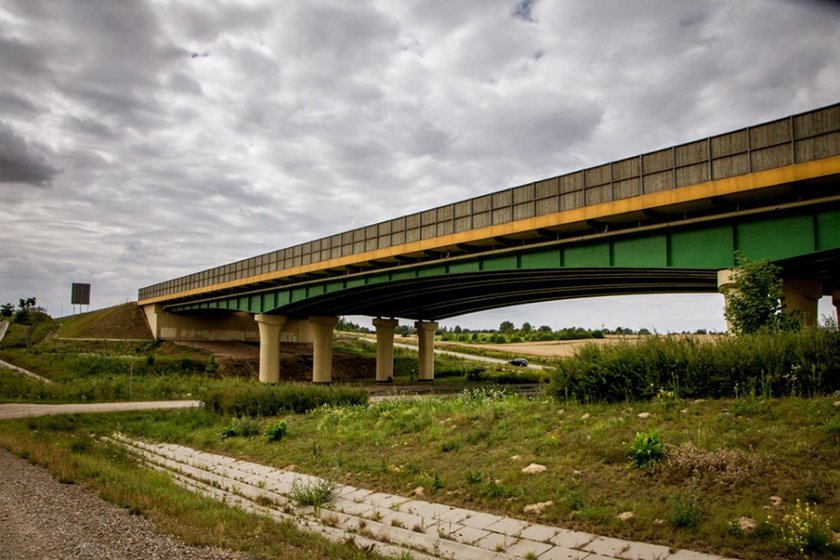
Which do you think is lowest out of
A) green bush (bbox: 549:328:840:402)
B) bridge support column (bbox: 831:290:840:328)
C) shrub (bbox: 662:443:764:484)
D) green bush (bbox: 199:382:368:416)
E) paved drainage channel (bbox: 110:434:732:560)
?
paved drainage channel (bbox: 110:434:732:560)

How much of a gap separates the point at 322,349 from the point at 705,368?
41.8 m

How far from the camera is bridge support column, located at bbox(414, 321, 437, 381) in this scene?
53719 mm

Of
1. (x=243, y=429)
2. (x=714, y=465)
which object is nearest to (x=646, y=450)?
(x=714, y=465)

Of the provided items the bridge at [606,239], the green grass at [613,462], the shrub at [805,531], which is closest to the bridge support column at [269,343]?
the bridge at [606,239]

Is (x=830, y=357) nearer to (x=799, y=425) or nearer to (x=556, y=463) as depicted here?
(x=799, y=425)

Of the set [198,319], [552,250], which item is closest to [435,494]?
[552,250]

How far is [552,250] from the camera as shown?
26578 millimetres

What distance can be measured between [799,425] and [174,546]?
8.92m

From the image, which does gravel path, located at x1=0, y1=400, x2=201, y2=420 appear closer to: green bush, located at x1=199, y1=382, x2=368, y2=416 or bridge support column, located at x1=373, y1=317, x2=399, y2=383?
green bush, located at x1=199, y1=382, x2=368, y2=416

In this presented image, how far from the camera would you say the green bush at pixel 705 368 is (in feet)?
33.0

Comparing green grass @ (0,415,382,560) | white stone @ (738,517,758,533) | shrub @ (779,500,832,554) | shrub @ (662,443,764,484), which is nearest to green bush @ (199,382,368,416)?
green grass @ (0,415,382,560)

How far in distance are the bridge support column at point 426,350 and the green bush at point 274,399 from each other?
32658mm

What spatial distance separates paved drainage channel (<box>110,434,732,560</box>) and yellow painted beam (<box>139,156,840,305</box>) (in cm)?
1493

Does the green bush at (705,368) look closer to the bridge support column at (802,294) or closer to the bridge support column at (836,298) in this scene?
the bridge support column at (802,294)
